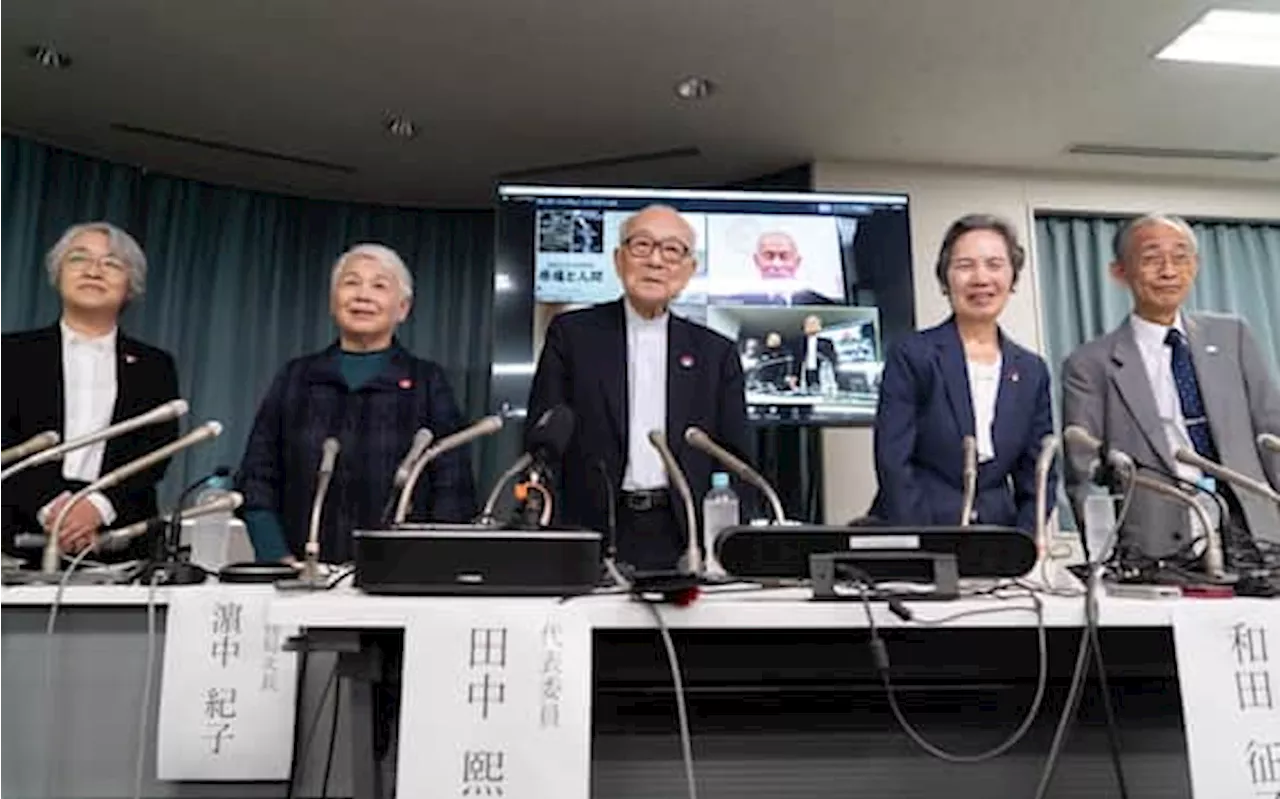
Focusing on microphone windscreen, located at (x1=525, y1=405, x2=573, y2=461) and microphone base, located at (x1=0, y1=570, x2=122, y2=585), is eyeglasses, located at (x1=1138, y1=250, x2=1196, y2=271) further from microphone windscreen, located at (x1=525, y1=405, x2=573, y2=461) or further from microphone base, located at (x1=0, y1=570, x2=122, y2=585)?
microphone base, located at (x1=0, y1=570, x2=122, y2=585)

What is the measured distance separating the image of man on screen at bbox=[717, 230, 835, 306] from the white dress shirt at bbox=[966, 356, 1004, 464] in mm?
1575

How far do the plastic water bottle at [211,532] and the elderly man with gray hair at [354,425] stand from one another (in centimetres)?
24

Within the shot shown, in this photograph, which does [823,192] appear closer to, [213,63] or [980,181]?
[980,181]

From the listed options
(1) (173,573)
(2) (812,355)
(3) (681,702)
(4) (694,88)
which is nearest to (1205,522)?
(3) (681,702)

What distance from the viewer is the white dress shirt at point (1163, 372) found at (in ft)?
6.73

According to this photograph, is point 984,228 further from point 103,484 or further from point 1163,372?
point 103,484

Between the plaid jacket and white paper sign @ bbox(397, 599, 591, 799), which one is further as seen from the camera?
the plaid jacket

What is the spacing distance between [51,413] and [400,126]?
6.46 feet

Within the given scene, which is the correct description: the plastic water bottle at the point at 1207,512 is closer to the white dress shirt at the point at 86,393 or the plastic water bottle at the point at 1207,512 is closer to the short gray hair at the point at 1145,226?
the short gray hair at the point at 1145,226

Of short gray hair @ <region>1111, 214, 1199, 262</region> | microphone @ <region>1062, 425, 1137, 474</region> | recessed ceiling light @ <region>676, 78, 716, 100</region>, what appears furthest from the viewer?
recessed ceiling light @ <region>676, 78, 716, 100</region>

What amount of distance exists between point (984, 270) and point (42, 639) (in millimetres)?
1678

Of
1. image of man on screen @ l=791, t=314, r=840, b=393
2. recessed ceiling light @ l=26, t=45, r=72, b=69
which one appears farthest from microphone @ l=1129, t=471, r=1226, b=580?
recessed ceiling light @ l=26, t=45, r=72, b=69

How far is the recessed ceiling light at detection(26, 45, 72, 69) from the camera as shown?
312cm

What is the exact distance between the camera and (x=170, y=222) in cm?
410
